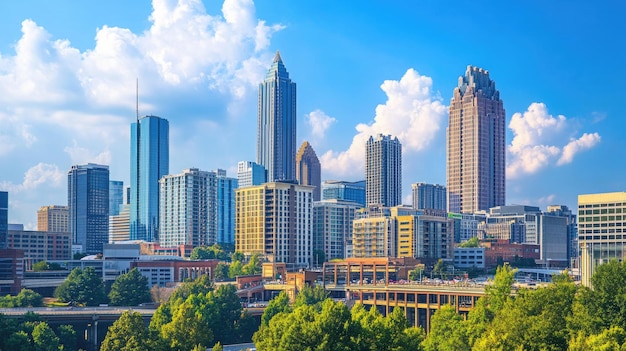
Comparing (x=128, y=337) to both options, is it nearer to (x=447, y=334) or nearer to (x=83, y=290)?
(x=447, y=334)

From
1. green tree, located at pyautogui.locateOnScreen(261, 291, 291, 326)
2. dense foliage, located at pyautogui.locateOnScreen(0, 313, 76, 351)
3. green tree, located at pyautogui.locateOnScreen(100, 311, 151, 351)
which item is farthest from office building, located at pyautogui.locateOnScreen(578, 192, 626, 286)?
dense foliage, located at pyautogui.locateOnScreen(0, 313, 76, 351)

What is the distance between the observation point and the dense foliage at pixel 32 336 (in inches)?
3278

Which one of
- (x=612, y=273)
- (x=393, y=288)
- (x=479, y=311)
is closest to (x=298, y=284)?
(x=393, y=288)

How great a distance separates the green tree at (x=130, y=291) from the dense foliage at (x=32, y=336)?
1147 inches

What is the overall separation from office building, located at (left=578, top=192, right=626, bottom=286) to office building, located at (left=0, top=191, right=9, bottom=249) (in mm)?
117511

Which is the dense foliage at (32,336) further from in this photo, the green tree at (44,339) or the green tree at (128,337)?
the green tree at (128,337)

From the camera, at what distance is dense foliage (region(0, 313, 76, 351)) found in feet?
273

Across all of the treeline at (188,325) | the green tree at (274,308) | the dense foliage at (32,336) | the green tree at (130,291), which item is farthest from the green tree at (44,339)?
the green tree at (130,291)

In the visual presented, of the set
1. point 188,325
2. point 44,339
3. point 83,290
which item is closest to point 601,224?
point 188,325

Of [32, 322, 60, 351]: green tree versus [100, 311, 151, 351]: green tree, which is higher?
[100, 311, 151, 351]: green tree

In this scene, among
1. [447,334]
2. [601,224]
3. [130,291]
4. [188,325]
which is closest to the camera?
[447,334]

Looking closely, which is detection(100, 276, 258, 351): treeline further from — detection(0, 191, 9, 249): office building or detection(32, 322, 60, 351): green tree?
detection(0, 191, 9, 249): office building

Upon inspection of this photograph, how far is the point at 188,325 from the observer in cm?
9469

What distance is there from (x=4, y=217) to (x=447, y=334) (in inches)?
5217
